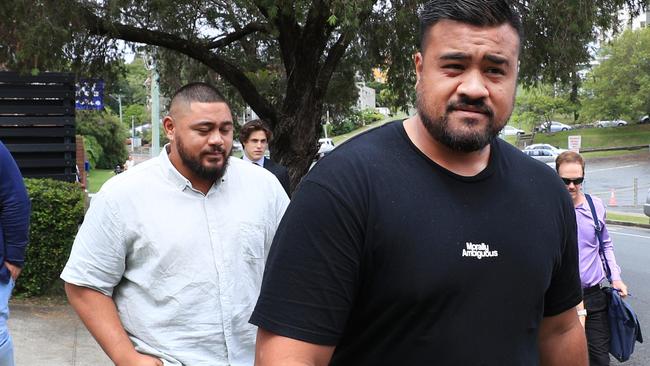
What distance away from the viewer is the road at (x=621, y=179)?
3162 centimetres

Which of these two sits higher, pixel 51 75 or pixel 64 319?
pixel 51 75

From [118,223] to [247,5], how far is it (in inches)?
286

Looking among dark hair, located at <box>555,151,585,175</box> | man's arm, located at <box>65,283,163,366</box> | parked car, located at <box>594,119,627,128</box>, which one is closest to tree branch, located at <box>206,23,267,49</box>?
dark hair, located at <box>555,151,585,175</box>

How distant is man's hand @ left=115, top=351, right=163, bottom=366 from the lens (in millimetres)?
3197

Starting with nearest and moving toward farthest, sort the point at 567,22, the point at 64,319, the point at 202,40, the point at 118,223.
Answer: the point at 118,223 → the point at 64,319 → the point at 567,22 → the point at 202,40

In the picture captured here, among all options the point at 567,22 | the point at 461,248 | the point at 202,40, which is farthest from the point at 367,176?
the point at 202,40

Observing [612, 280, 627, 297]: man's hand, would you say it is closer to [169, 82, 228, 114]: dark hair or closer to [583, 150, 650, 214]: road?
[169, 82, 228, 114]: dark hair

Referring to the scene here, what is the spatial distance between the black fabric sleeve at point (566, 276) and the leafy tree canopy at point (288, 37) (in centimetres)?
620

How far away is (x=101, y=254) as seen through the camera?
3.30m

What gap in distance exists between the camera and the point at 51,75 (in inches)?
386

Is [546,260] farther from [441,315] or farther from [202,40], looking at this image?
[202,40]

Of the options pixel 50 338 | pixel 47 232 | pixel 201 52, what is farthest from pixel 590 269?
pixel 201 52

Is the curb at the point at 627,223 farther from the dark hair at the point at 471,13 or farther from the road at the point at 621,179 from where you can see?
the dark hair at the point at 471,13

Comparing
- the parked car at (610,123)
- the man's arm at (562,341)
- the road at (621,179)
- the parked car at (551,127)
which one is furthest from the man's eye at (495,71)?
the parked car at (610,123)
